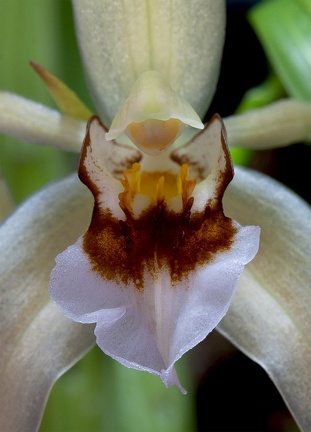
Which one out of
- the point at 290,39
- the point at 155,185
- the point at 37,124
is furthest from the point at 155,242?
the point at 290,39

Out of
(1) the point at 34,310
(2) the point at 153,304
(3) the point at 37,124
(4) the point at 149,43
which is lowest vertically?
(1) the point at 34,310

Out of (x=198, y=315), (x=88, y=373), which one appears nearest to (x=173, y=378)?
(x=198, y=315)

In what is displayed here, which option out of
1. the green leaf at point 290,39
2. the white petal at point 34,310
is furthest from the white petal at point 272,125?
the white petal at point 34,310

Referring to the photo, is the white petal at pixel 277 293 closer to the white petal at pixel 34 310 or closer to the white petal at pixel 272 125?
the white petal at pixel 272 125

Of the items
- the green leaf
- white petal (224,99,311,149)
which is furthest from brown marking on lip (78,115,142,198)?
the green leaf

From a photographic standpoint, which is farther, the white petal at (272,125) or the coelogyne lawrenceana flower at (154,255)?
the white petal at (272,125)

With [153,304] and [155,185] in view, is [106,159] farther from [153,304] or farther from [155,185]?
[153,304]
